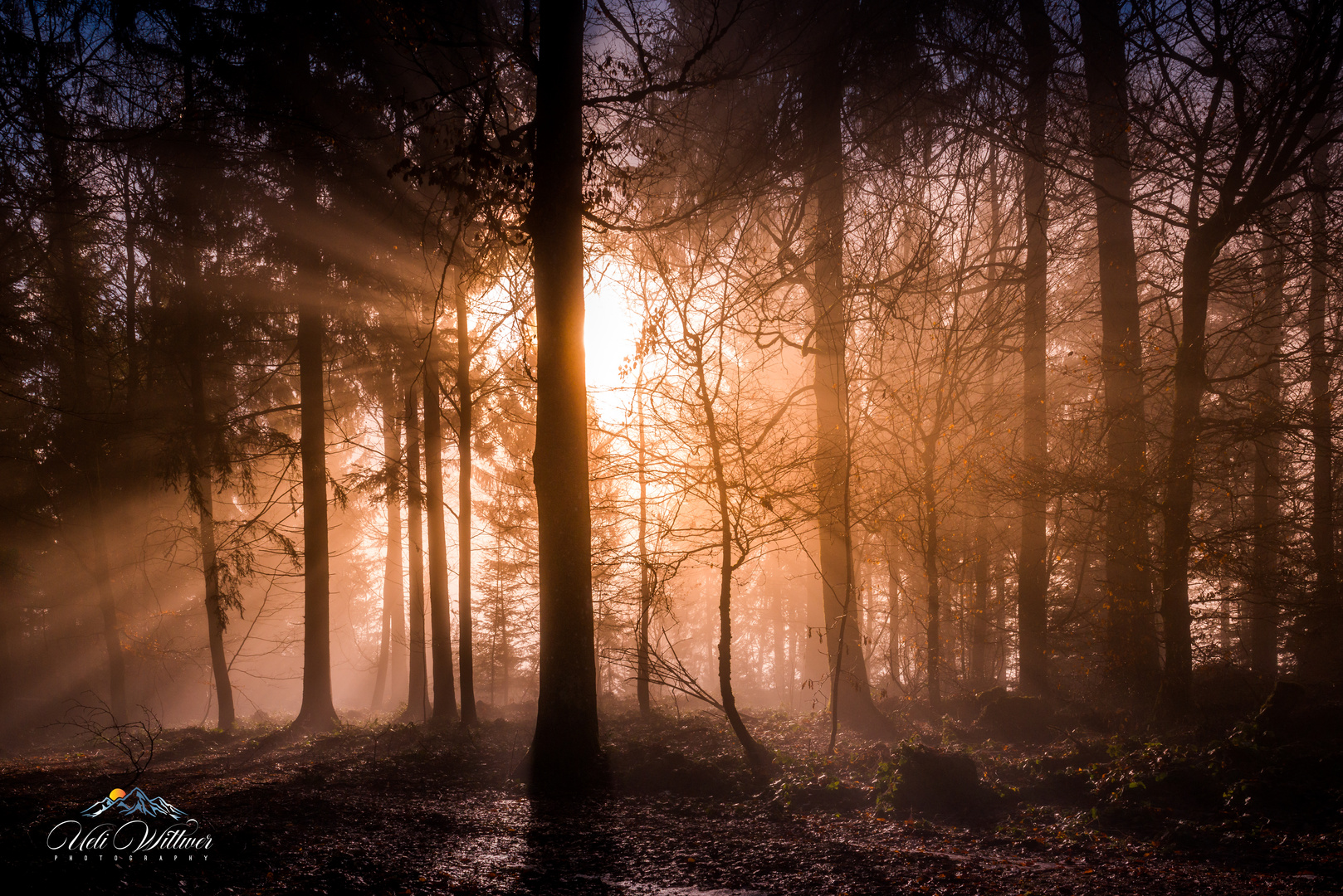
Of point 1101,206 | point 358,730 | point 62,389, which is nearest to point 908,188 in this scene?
point 1101,206

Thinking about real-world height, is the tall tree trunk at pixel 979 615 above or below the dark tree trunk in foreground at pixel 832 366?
below

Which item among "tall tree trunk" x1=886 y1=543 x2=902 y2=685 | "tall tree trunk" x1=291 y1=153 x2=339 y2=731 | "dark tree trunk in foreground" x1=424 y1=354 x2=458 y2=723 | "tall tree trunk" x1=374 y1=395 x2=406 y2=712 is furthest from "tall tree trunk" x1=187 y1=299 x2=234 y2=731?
"tall tree trunk" x1=886 y1=543 x2=902 y2=685

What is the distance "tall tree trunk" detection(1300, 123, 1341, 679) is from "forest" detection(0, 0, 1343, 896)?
4.0 inches

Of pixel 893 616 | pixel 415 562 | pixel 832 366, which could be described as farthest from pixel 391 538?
pixel 893 616

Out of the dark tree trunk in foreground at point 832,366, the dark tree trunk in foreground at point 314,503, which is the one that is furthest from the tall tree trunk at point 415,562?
the dark tree trunk in foreground at point 832,366

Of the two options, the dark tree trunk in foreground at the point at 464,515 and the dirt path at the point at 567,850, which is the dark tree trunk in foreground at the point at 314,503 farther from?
the dirt path at the point at 567,850

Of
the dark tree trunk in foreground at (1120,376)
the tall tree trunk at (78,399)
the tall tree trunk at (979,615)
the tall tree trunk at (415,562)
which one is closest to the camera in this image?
the dark tree trunk in foreground at (1120,376)

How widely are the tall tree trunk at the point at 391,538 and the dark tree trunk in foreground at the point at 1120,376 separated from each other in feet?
32.7

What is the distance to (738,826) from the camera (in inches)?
180

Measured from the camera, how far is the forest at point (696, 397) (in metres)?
4.32

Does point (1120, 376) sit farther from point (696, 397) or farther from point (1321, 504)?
point (696, 397)

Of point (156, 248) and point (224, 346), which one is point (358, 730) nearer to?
point (224, 346)

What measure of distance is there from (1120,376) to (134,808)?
11.1 metres

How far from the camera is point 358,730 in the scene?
1041 cm
